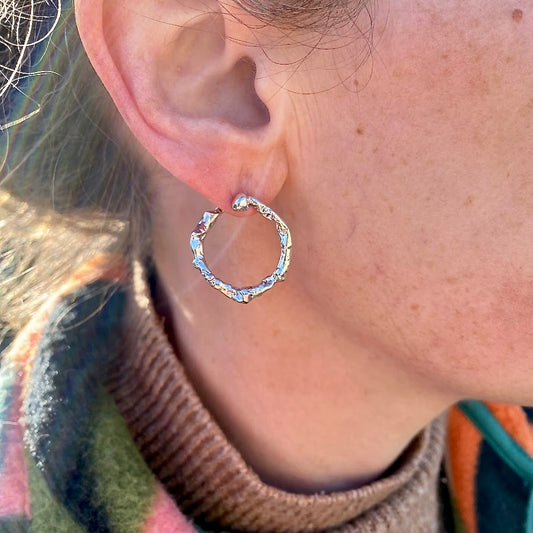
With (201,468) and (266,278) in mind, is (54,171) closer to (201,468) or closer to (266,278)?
(266,278)

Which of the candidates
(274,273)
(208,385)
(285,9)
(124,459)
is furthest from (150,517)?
(285,9)

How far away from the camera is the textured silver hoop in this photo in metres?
0.92

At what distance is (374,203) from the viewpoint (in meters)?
0.90

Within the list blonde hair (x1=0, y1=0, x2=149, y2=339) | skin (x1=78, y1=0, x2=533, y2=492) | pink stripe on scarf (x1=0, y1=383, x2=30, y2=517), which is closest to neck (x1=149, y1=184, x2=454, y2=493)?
skin (x1=78, y1=0, x2=533, y2=492)

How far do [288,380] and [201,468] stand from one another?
0.19 metres

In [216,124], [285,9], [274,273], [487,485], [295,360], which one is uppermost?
[285,9]

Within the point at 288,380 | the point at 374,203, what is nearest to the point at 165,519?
the point at 288,380

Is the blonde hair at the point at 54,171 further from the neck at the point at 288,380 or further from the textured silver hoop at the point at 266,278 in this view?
the textured silver hoop at the point at 266,278

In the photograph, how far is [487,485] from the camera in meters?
1.48

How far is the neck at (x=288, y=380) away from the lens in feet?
3.52

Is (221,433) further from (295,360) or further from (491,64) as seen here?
(491,64)

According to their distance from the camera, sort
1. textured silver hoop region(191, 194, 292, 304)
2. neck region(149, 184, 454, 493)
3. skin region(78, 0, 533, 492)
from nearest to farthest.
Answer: skin region(78, 0, 533, 492) → textured silver hoop region(191, 194, 292, 304) → neck region(149, 184, 454, 493)

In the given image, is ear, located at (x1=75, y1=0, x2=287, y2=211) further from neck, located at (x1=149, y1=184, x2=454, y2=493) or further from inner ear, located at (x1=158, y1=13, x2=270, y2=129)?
neck, located at (x1=149, y1=184, x2=454, y2=493)

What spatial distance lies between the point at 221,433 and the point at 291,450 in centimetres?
13
